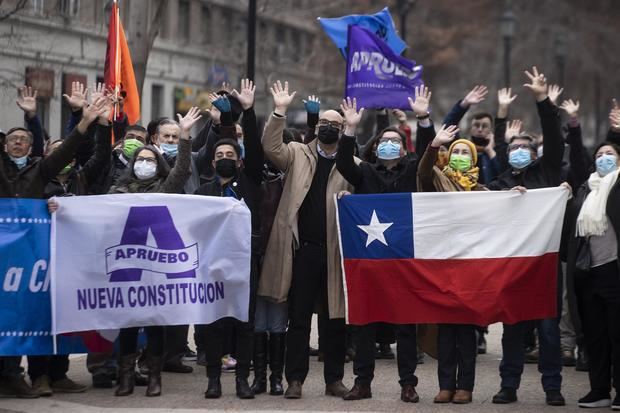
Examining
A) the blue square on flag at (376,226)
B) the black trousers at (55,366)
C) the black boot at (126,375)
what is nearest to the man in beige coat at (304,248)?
the blue square on flag at (376,226)

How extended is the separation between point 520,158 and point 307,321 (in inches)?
86.4

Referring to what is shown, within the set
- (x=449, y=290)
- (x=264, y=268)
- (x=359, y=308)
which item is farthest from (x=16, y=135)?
(x=449, y=290)

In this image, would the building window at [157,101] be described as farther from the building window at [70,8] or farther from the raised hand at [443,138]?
the raised hand at [443,138]

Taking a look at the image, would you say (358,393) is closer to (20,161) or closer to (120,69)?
(20,161)

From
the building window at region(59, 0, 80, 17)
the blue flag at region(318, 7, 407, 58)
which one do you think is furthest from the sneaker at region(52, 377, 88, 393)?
the building window at region(59, 0, 80, 17)

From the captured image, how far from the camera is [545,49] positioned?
49281 mm

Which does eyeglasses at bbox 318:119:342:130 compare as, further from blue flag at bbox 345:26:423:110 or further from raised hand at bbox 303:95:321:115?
blue flag at bbox 345:26:423:110

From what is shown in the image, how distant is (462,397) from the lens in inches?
367

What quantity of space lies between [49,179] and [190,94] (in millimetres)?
31049

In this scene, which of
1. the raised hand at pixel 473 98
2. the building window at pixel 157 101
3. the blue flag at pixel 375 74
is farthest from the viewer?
the building window at pixel 157 101

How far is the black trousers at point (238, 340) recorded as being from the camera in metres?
9.55

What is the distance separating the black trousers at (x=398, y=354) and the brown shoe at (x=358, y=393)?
0.03m

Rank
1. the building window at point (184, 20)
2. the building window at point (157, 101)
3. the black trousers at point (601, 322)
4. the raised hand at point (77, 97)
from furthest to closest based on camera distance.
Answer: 1. the building window at point (157, 101)
2. the building window at point (184, 20)
3. the raised hand at point (77, 97)
4. the black trousers at point (601, 322)

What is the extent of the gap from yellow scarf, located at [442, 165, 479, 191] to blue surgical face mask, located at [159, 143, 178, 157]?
254cm
